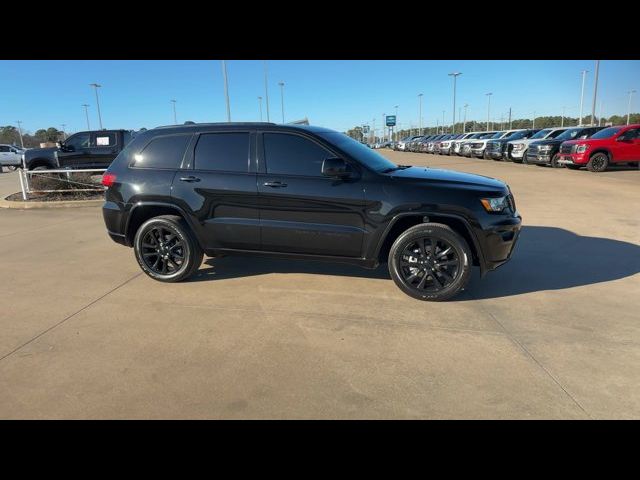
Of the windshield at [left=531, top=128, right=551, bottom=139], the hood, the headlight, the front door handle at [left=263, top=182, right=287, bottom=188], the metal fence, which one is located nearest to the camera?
the headlight

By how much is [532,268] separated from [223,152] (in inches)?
160

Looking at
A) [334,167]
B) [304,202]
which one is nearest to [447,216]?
[334,167]

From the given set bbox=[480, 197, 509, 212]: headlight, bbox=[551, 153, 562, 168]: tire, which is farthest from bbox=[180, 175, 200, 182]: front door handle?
bbox=[551, 153, 562, 168]: tire

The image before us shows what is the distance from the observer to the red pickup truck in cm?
1623

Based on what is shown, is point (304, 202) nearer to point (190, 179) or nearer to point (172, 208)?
point (190, 179)

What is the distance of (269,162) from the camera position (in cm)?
469

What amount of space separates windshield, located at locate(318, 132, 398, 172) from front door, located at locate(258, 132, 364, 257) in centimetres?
21

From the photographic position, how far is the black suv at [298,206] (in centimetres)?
432

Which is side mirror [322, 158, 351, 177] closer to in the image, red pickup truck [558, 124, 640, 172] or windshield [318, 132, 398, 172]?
windshield [318, 132, 398, 172]

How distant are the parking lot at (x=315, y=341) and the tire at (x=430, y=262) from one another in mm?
177

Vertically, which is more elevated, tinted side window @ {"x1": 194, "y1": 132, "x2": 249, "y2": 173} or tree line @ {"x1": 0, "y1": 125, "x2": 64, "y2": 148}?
tree line @ {"x1": 0, "y1": 125, "x2": 64, "y2": 148}

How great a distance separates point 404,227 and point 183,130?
282cm

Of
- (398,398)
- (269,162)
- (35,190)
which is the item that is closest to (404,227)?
(269,162)

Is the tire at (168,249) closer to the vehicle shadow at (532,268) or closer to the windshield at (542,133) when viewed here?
the vehicle shadow at (532,268)
